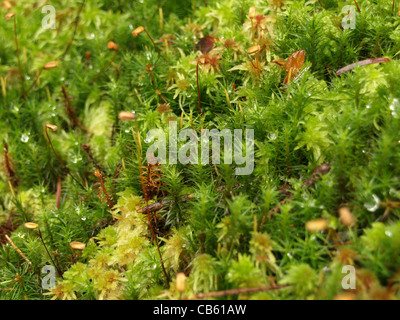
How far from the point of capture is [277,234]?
5.09 feet

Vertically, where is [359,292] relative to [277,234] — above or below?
below

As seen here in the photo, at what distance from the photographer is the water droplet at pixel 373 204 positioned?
1485 mm

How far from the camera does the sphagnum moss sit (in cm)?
150

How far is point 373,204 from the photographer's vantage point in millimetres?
1491

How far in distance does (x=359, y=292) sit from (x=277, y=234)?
15.0 inches

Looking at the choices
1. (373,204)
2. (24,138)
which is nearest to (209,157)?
(373,204)

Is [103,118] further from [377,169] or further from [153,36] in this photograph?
[377,169]

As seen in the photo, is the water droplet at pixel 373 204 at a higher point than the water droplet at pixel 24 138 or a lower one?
lower

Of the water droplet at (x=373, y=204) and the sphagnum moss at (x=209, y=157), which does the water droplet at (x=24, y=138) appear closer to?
the sphagnum moss at (x=209, y=157)

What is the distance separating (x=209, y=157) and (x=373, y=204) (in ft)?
2.60

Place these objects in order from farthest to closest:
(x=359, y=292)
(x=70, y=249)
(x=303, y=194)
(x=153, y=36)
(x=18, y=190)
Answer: (x=153, y=36) → (x=18, y=190) → (x=70, y=249) → (x=303, y=194) → (x=359, y=292)

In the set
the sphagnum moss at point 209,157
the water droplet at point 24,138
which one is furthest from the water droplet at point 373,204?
the water droplet at point 24,138

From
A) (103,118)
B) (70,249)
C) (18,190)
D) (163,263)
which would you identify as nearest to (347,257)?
(163,263)

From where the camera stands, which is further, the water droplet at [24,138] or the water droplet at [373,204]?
the water droplet at [24,138]
